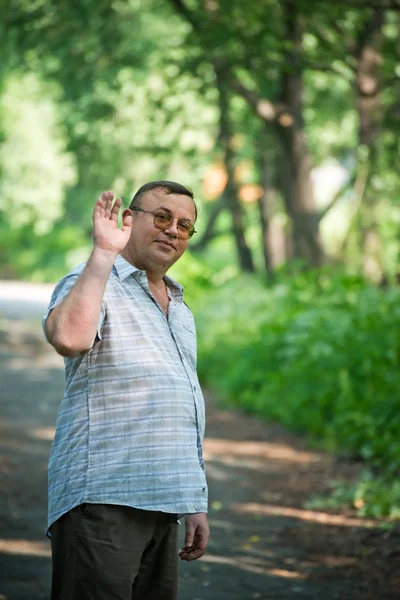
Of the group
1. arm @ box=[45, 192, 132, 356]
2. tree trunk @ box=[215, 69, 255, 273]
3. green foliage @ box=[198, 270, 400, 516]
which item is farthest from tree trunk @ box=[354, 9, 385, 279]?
arm @ box=[45, 192, 132, 356]

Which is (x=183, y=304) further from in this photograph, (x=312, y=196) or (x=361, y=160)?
(x=312, y=196)

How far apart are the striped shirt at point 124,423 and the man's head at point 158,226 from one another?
0.18 meters

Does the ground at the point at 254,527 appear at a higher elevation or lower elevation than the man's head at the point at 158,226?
lower

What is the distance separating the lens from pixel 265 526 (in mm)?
8203

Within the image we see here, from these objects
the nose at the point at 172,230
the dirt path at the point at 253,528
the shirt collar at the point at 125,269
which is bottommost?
→ the dirt path at the point at 253,528

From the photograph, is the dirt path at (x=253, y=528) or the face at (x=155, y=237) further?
the dirt path at (x=253, y=528)

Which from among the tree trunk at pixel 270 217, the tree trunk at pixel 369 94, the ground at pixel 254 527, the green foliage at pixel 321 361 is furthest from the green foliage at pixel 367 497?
the tree trunk at pixel 270 217

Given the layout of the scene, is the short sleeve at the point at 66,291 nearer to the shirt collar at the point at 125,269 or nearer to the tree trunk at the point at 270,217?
the shirt collar at the point at 125,269

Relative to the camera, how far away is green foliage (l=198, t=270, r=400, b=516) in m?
10.4

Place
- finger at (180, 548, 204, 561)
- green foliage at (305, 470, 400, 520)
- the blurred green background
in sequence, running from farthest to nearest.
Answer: the blurred green background
green foliage at (305, 470, 400, 520)
finger at (180, 548, 204, 561)

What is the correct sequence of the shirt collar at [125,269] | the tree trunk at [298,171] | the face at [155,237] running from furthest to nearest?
1. the tree trunk at [298,171]
2. the face at [155,237]
3. the shirt collar at [125,269]

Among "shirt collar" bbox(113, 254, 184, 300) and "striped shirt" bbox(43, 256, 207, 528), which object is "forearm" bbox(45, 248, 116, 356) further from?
"shirt collar" bbox(113, 254, 184, 300)

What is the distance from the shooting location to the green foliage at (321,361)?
10422mm

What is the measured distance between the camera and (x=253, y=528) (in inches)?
319
